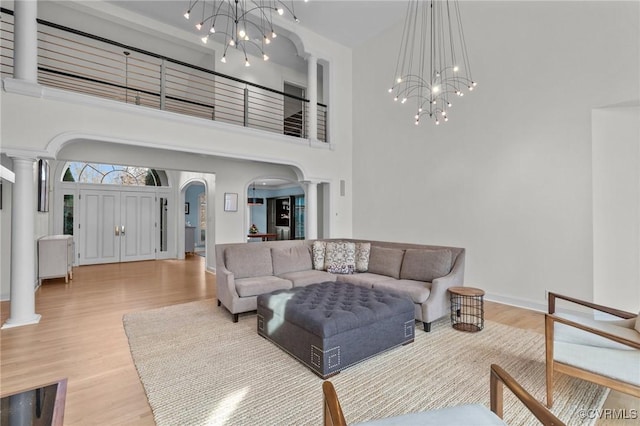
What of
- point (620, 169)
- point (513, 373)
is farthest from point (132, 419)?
point (620, 169)

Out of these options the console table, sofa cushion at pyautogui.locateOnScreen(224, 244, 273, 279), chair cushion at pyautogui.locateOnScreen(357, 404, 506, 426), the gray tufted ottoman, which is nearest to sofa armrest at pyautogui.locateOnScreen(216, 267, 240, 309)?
sofa cushion at pyautogui.locateOnScreen(224, 244, 273, 279)

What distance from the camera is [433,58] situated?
17.9ft

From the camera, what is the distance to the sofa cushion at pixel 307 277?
4.26 metres

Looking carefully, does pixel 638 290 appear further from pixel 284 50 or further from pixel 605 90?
pixel 284 50

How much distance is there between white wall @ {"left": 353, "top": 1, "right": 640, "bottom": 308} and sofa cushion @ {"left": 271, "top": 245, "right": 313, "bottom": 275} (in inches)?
80.7

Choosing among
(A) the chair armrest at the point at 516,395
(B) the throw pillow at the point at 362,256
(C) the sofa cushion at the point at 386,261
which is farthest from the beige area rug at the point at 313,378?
(B) the throw pillow at the point at 362,256

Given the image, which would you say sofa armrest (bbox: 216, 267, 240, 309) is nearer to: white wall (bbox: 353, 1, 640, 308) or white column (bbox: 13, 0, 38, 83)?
white column (bbox: 13, 0, 38, 83)

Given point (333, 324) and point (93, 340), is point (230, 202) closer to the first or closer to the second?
point (93, 340)

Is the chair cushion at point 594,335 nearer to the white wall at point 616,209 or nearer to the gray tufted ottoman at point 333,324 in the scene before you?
the gray tufted ottoman at point 333,324

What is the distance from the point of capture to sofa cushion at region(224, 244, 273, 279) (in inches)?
168

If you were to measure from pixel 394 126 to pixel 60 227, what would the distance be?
8.46 metres

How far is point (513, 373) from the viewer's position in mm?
2553

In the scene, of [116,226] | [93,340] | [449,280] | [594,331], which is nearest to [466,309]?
[449,280]

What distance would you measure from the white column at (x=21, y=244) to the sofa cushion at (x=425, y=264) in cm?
479
